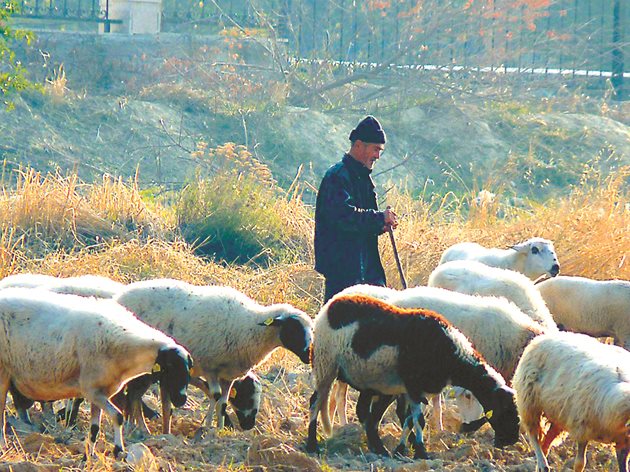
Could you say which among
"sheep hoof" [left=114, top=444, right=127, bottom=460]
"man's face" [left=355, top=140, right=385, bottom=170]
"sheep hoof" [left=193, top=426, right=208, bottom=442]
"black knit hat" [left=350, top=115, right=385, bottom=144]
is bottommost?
"sheep hoof" [left=193, top=426, right=208, bottom=442]

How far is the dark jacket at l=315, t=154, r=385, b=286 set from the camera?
856cm

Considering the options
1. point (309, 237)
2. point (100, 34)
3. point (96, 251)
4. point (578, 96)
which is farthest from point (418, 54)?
point (96, 251)

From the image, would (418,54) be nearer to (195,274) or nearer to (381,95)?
(381,95)

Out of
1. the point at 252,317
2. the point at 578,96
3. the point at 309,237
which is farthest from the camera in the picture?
the point at 578,96

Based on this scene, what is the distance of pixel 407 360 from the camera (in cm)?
666

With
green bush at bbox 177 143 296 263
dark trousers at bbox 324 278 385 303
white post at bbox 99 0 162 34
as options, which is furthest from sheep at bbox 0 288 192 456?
white post at bbox 99 0 162 34

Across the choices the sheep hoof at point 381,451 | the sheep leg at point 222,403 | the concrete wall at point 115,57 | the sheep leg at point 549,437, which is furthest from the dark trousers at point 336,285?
the concrete wall at point 115,57

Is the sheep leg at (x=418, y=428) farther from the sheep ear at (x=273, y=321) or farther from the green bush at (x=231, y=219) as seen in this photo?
the green bush at (x=231, y=219)

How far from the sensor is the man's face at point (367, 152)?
8.68 meters

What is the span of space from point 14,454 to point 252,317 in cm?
200

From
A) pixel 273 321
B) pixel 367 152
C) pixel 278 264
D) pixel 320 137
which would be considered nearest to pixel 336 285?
pixel 367 152

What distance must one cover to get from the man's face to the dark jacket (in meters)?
0.04

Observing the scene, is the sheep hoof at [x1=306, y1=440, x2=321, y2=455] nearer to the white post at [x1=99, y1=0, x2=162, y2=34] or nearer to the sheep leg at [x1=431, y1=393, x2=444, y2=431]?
the sheep leg at [x1=431, y1=393, x2=444, y2=431]

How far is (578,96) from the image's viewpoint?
2400cm
